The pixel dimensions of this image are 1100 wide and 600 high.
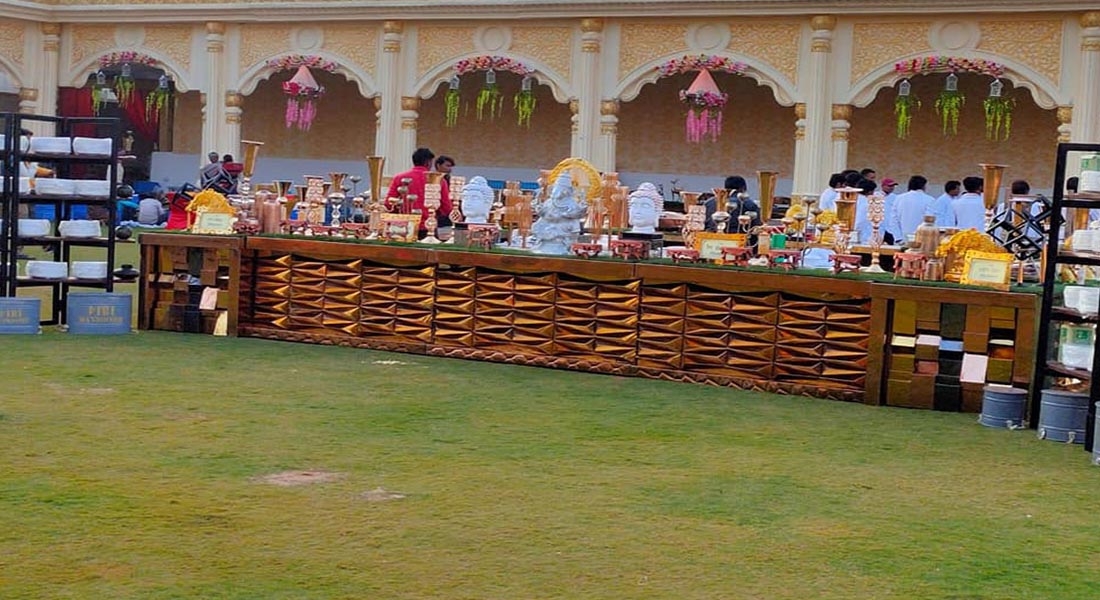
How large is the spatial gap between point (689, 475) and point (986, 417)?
231cm

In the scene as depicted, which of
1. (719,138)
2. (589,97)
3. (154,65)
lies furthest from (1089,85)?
(154,65)

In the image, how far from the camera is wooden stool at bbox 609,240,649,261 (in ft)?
30.1

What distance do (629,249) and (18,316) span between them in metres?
3.90

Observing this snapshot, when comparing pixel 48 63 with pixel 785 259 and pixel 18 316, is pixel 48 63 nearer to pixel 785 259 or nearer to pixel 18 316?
pixel 18 316

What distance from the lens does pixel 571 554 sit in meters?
4.63

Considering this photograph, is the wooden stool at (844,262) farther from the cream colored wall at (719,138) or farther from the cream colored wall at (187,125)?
the cream colored wall at (187,125)

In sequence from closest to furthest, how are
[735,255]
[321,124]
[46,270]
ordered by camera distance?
[735,255] < [46,270] < [321,124]

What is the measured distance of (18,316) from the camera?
9.91 metres

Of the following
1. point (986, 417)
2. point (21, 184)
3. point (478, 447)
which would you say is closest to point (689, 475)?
point (478, 447)

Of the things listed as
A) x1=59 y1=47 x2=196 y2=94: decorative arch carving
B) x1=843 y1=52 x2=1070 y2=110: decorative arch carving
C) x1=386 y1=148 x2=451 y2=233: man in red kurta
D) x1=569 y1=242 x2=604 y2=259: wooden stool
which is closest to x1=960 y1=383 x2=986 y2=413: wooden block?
x1=569 y1=242 x2=604 y2=259: wooden stool

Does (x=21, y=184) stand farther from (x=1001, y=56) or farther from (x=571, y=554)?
(x=1001, y=56)

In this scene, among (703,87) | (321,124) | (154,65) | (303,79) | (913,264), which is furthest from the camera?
(321,124)

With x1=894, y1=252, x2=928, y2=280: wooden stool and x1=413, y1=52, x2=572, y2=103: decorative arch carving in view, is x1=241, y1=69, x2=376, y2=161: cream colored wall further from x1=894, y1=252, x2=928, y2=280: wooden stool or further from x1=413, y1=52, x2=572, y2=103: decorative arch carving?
x1=894, y1=252, x2=928, y2=280: wooden stool

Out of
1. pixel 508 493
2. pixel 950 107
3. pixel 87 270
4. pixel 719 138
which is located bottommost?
pixel 508 493
